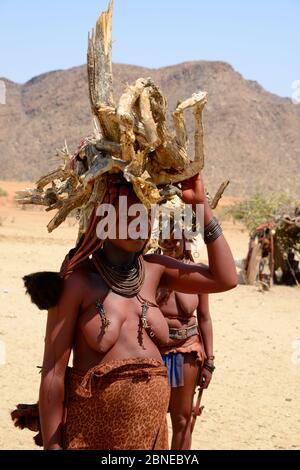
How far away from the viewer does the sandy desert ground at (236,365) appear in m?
6.31

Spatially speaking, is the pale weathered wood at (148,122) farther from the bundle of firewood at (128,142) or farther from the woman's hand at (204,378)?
the woman's hand at (204,378)

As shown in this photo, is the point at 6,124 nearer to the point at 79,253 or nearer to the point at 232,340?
the point at 232,340

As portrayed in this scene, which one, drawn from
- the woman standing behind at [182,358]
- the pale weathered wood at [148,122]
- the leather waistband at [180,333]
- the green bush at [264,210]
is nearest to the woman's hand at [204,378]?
the woman standing behind at [182,358]

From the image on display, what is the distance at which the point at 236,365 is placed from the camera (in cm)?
852

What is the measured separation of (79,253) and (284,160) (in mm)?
70410

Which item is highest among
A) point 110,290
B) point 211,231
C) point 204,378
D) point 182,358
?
point 211,231

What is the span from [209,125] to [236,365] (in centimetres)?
6613

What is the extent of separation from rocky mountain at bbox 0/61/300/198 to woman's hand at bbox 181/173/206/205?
5924 centimetres

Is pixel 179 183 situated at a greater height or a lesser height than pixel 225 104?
lesser

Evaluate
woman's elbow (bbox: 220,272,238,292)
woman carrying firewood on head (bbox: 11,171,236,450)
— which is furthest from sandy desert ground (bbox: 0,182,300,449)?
woman's elbow (bbox: 220,272,238,292)

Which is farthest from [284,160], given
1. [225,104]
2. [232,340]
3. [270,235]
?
[232,340]

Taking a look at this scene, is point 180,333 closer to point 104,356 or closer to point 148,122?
point 104,356

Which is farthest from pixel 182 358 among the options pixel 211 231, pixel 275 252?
pixel 275 252

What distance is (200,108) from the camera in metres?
2.97
